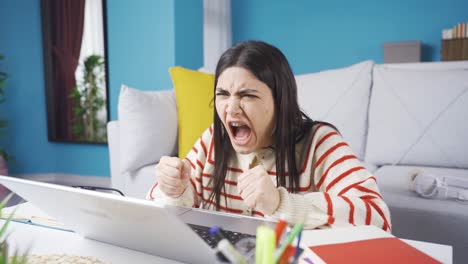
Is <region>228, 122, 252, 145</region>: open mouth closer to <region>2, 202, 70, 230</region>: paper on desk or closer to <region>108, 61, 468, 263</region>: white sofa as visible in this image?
<region>2, 202, 70, 230</region>: paper on desk

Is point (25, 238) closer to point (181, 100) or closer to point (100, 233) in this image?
point (100, 233)

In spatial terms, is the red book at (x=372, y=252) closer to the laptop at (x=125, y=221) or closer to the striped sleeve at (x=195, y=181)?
the laptop at (x=125, y=221)

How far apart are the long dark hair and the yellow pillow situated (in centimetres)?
96

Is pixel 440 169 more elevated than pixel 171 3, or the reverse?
pixel 171 3

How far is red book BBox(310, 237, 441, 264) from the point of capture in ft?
1.82

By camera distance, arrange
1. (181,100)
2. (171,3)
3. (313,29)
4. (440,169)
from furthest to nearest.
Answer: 1. (313,29)
2. (171,3)
3. (181,100)
4. (440,169)

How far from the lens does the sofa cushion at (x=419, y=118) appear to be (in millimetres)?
1874

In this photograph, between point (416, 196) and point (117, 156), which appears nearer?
point (416, 196)

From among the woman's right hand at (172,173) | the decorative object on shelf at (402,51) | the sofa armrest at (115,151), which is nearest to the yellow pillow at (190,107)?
the sofa armrest at (115,151)

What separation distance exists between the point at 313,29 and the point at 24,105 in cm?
327

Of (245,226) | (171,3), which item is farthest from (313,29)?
(245,226)

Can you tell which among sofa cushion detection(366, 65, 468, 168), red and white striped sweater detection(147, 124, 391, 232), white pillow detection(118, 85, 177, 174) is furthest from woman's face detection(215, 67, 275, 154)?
sofa cushion detection(366, 65, 468, 168)

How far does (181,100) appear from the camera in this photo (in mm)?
2092

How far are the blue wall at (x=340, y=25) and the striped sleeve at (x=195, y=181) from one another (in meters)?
3.76
